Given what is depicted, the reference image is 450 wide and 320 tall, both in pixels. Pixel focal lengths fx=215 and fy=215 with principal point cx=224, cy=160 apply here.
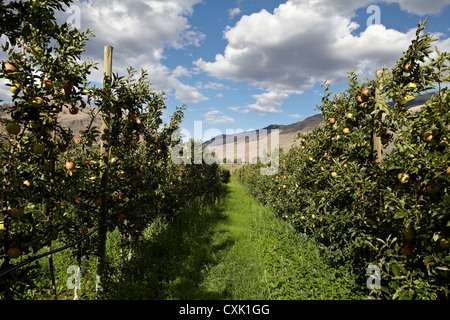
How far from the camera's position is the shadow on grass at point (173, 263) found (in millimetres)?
3565

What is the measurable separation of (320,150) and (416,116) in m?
2.22

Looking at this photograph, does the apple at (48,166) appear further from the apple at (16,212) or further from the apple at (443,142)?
the apple at (443,142)

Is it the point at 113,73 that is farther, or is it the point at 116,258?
the point at 116,258

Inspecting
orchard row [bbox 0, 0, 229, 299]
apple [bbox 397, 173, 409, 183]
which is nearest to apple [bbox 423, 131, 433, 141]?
apple [bbox 397, 173, 409, 183]

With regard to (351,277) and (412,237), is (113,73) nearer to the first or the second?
(412,237)

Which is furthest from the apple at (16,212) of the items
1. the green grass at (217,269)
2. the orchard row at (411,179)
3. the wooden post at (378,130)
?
the wooden post at (378,130)

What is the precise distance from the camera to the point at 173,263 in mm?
4547

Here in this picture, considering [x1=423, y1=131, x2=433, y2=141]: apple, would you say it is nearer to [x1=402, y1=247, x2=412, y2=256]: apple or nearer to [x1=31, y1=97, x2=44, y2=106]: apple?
[x1=402, y1=247, x2=412, y2=256]: apple

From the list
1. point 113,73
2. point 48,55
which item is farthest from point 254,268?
point 48,55

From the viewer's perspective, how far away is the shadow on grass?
140 inches

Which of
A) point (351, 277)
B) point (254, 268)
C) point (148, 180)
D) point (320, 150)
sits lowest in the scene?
point (254, 268)
